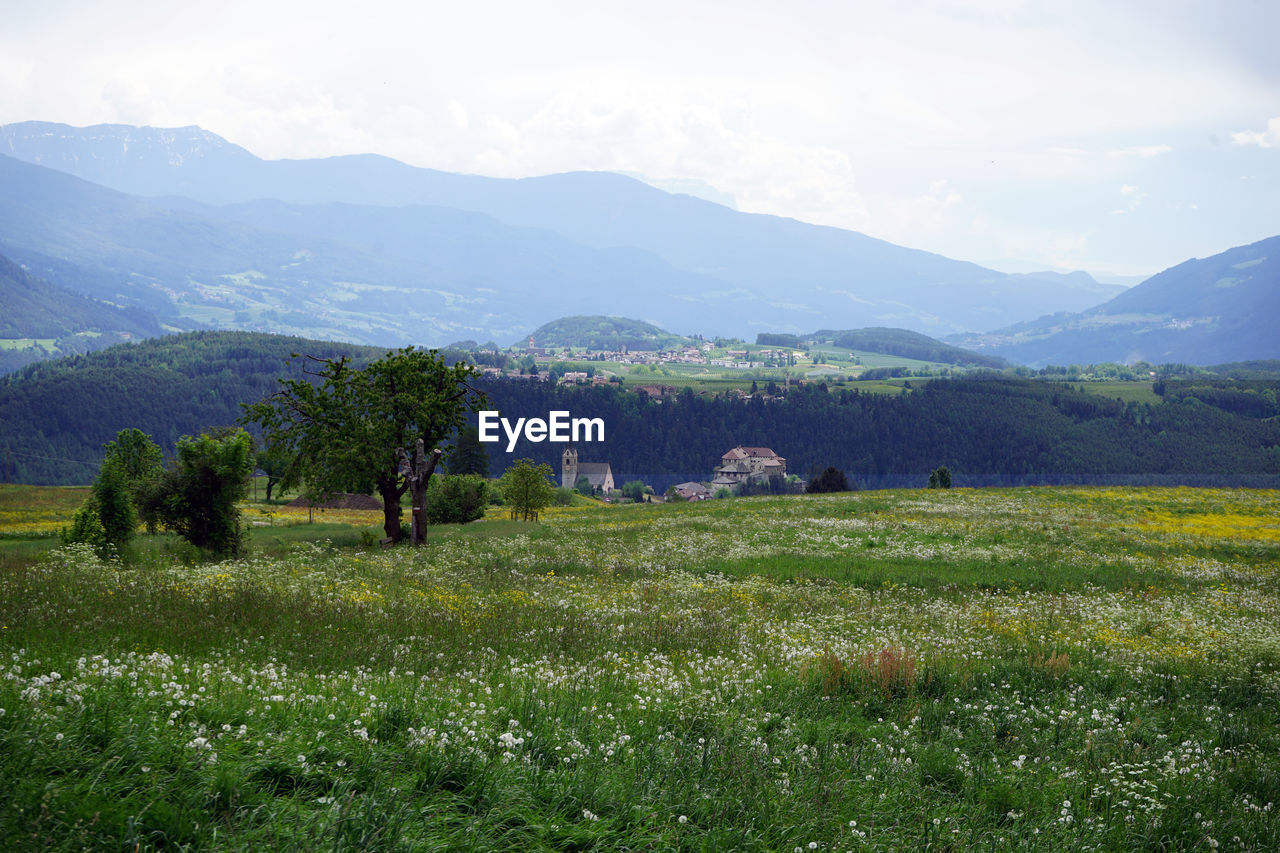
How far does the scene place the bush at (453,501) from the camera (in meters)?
51.9

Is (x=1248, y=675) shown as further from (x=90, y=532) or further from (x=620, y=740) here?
(x=90, y=532)

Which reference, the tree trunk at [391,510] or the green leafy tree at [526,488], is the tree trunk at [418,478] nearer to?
the tree trunk at [391,510]

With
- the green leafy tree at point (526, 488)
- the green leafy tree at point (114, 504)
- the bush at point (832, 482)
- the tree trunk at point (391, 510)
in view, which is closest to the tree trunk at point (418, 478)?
the tree trunk at point (391, 510)

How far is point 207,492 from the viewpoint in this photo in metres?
27.4

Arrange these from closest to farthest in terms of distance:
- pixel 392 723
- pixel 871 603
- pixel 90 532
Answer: pixel 392 723 → pixel 871 603 → pixel 90 532

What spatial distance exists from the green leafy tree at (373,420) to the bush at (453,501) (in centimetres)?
1561

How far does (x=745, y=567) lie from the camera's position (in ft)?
87.0

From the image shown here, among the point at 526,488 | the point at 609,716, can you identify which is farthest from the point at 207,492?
the point at 526,488

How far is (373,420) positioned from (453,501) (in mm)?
19487

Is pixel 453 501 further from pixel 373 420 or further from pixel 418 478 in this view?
pixel 418 478

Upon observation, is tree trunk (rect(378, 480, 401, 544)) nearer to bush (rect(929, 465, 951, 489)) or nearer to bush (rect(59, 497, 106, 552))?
bush (rect(59, 497, 106, 552))

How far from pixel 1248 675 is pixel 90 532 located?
101ft

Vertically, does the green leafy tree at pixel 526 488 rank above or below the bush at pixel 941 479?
above

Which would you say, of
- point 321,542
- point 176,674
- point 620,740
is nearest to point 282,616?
point 176,674
